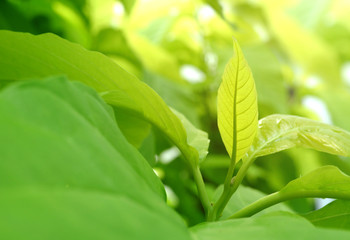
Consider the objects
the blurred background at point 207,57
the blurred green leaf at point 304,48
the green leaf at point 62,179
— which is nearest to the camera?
the green leaf at point 62,179

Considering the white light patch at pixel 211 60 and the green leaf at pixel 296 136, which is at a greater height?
the green leaf at pixel 296 136

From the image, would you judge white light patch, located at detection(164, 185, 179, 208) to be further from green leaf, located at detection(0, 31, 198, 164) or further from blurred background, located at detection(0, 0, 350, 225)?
green leaf, located at detection(0, 31, 198, 164)

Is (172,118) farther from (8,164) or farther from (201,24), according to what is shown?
(201,24)

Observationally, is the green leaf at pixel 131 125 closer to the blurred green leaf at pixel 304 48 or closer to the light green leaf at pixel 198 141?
the light green leaf at pixel 198 141

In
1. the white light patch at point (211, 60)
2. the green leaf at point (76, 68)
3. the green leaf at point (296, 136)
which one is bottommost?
the white light patch at point (211, 60)

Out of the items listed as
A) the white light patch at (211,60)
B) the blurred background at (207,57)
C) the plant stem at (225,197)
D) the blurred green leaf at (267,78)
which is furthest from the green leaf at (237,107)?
the white light patch at (211,60)

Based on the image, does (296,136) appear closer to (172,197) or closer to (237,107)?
(237,107)

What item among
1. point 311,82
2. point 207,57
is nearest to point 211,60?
point 207,57

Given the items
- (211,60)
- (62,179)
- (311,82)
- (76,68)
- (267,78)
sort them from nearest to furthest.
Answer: (62,179), (76,68), (267,78), (211,60), (311,82)
